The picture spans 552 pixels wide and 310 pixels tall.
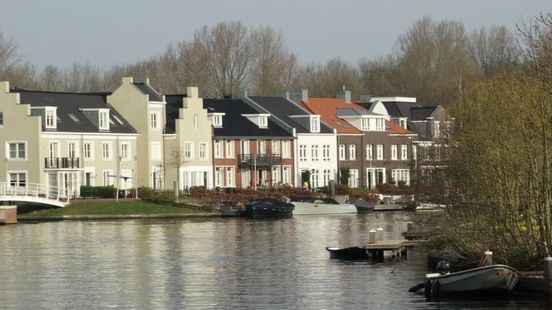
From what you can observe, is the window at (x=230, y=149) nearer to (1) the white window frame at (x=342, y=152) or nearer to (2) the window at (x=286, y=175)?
(2) the window at (x=286, y=175)

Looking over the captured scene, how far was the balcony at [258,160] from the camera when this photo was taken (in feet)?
390

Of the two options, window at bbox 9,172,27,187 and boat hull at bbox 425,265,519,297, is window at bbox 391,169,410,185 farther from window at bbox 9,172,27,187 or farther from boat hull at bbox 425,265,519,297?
boat hull at bbox 425,265,519,297

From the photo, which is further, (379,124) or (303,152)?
(379,124)

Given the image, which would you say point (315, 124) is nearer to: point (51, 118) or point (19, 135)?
point (51, 118)

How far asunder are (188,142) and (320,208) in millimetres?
15305

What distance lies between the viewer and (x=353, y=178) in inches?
5113

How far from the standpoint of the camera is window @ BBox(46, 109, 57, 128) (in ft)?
345

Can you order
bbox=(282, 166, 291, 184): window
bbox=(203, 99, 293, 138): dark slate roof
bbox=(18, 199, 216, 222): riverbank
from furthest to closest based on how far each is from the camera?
bbox=(282, 166, 291, 184): window, bbox=(203, 99, 293, 138): dark slate roof, bbox=(18, 199, 216, 222): riverbank

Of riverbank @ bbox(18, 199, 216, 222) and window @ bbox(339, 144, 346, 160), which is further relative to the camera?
window @ bbox(339, 144, 346, 160)

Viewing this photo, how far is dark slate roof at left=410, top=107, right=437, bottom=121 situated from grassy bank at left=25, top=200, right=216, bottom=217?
4212 centimetres

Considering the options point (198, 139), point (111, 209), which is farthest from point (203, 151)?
point (111, 209)

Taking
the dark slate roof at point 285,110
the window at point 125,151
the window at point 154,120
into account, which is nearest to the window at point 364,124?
the dark slate roof at point 285,110

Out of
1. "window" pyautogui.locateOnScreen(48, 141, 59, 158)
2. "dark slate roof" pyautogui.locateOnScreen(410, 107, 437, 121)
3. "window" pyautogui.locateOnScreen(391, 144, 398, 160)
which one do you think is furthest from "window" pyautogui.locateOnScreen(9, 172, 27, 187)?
"dark slate roof" pyautogui.locateOnScreen(410, 107, 437, 121)

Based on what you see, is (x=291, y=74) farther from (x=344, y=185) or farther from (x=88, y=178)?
(x=88, y=178)
